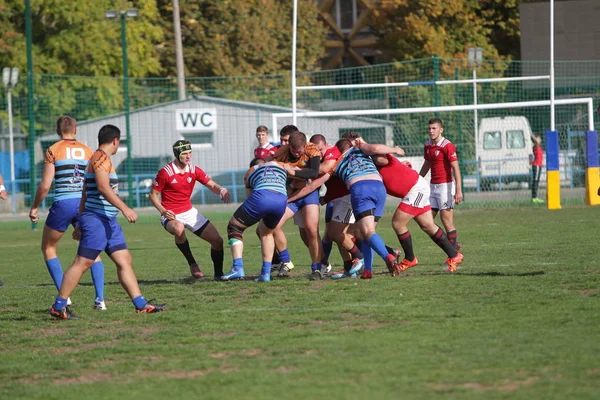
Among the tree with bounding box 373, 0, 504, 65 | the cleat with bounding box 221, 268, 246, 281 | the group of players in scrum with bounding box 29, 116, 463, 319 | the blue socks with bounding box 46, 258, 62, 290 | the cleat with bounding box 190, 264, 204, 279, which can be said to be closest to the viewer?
the group of players in scrum with bounding box 29, 116, 463, 319

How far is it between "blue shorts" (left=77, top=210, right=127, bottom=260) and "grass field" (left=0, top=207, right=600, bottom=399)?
679 mm

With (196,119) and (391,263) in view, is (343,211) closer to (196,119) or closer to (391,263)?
(391,263)

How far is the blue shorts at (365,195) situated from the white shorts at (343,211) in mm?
550

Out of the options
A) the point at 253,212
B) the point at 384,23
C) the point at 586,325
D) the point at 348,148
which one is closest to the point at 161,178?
the point at 253,212

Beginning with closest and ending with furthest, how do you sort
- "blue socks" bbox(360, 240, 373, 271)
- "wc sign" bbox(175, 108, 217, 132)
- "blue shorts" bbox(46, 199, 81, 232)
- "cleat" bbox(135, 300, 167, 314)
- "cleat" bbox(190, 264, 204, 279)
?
"cleat" bbox(135, 300, 167, 314)
"blue shorts" bbox(46, 199, 81, 232)
"blue socks" bbox(360, 240, 373, 271)
"cleat" bbox(190, 264, 204, 279)
"wc sign" bbox(175, 108, 217, 132)

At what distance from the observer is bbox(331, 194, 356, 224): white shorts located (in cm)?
1207

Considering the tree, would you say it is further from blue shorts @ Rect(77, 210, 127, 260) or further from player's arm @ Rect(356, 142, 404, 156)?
blue shorts @ Rect(77, 210, 127, 260)

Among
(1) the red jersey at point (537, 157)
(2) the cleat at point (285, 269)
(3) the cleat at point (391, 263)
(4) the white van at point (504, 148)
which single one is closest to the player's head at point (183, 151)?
(2) the cleat at point (285, 269)

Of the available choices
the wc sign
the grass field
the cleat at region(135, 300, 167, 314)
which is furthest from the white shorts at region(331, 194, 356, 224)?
the wc sign

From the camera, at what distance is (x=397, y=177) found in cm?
1202

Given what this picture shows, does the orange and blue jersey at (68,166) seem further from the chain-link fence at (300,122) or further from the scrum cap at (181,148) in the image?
the chain-link fence at (300,122)

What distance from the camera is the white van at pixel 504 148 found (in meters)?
29.8

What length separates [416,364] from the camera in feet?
22.5

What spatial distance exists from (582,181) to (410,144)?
502 centimetres
